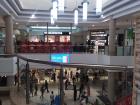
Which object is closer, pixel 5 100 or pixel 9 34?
pixel 5 100

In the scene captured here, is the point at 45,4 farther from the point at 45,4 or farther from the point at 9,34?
the point at 9,34

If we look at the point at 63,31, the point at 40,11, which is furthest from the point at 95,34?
the point at 40,11

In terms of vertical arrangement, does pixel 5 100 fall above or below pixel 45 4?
below

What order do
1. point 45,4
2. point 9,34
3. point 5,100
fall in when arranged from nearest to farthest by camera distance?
point 5,100 < point 9,34 < point 45,4

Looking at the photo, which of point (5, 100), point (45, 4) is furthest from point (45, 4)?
point (5, 100)

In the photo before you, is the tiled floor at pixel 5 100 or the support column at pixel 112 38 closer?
the tiled floor at pixel 5 100

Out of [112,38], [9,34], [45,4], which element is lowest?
[112,38]

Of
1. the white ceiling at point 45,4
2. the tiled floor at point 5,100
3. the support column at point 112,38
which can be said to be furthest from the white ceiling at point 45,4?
the tiled floor at point 5,100

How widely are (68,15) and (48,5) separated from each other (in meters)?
1.93

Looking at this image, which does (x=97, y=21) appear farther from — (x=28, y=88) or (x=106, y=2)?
(x=28, y=88)

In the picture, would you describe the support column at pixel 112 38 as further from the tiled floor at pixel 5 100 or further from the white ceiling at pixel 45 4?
the tiled floor at pixel 5 100

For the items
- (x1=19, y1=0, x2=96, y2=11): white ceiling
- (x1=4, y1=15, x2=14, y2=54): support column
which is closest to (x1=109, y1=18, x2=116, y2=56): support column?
(x1=19, y1=0, x2=96, y2=11): white ceiling

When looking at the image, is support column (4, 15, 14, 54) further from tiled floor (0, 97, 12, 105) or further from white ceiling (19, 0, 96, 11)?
tiled floor (0, 97, 12, 105)

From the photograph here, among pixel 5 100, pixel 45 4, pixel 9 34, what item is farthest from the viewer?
pixel 45 4
